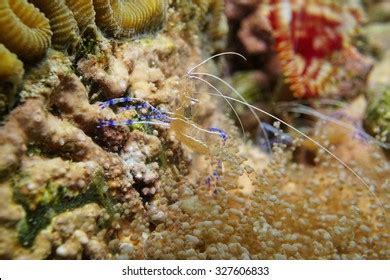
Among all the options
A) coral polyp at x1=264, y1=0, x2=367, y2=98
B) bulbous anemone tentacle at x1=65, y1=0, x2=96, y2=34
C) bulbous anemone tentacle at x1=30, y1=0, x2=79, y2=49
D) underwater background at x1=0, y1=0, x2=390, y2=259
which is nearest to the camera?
underwater background at x1=0, y1=0, x2=390, y2=259

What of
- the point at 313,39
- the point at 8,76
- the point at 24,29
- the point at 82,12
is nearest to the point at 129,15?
the point at 82,12

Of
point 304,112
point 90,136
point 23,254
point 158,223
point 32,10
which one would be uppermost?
point 32,10

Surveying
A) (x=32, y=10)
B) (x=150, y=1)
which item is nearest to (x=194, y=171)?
(x=150, y=1)

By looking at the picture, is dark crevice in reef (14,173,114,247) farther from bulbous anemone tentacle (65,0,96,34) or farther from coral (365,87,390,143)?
coral (365,87,390,143)

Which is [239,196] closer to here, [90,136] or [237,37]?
[90,136]

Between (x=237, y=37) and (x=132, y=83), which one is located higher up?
(x=132, y=83)

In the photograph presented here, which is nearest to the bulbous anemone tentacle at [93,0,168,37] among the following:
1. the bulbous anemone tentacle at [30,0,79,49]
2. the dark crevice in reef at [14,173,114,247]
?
the bulbous anemone tentacle at [30,0,79,49]

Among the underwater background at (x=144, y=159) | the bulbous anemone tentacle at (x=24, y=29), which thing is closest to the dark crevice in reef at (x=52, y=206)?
the underwater background at (x=144, y=159)

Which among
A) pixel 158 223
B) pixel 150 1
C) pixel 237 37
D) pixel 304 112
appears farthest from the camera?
pixel 237 37
